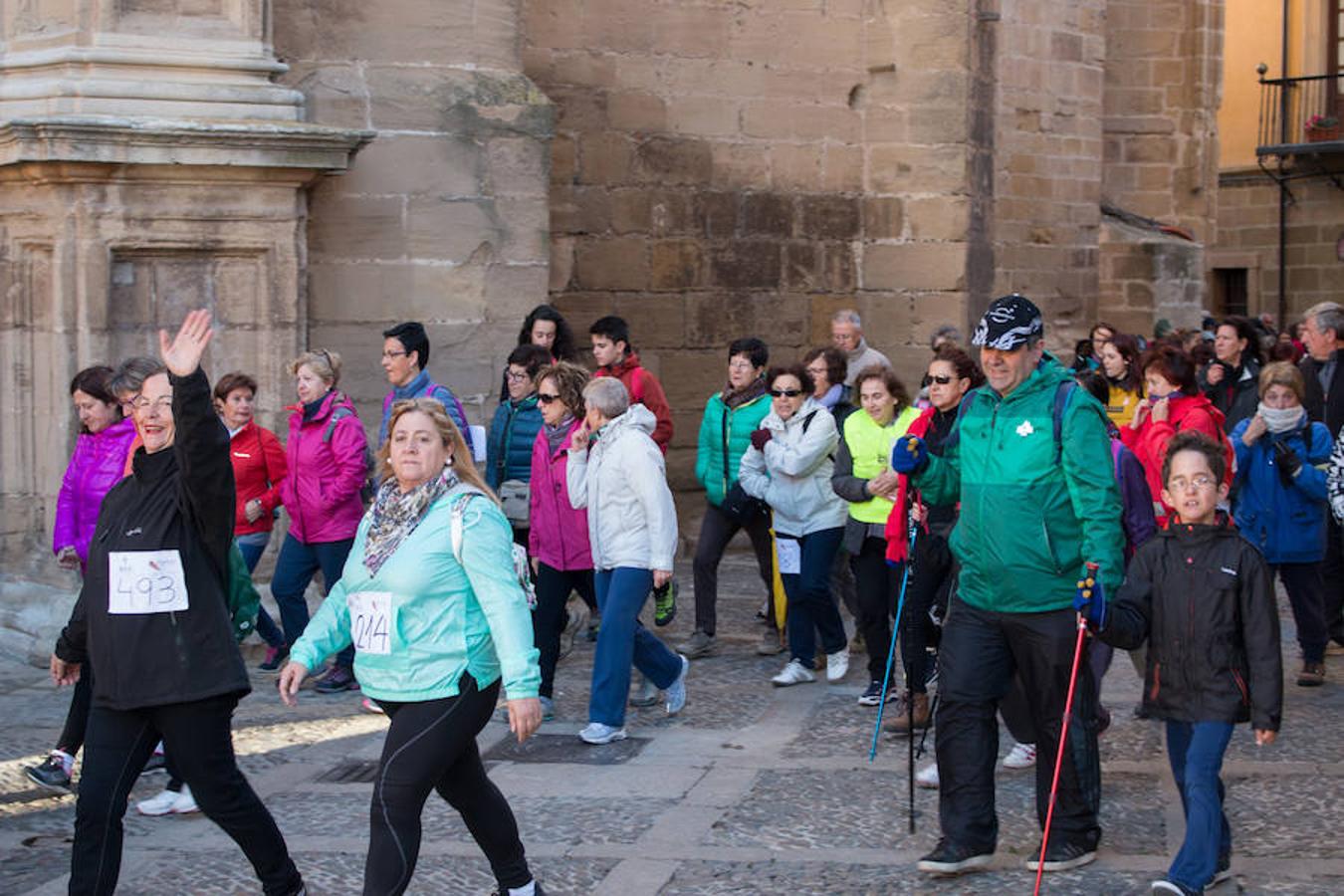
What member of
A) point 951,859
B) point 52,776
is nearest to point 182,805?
point 52,776

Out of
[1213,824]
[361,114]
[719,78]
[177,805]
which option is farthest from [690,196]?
[1213,824]

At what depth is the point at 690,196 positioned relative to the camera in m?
13.8

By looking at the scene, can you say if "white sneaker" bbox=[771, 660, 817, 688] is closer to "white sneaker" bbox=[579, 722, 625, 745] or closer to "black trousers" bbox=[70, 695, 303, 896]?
"white sneaker" bbox=[579, 722, 625, 745]

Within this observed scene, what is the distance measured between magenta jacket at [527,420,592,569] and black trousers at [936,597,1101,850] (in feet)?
8.48

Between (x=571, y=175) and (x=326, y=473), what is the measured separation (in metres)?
4.66

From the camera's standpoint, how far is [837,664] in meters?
9.33

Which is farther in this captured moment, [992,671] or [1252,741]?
[1252,741]

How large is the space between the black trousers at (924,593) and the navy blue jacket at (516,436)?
2299 mm

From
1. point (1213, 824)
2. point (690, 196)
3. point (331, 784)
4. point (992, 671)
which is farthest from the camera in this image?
point (690, 196)

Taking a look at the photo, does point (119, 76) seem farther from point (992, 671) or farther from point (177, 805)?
point (992, 671)

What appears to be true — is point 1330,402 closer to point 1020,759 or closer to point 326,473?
point 1020,759

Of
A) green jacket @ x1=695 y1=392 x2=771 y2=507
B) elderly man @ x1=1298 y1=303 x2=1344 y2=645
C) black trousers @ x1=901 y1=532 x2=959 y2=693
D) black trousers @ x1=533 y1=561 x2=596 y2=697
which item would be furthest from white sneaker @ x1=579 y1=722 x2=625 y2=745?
elderly man @ x1=1298 y1=303 x2=1344 y2=645

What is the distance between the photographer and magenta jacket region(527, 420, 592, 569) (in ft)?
27.9

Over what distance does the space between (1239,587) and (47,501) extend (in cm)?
604
